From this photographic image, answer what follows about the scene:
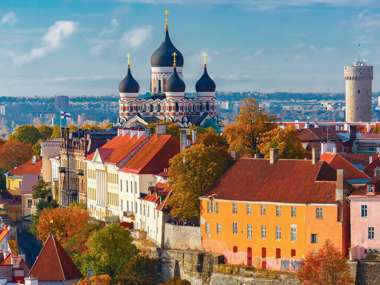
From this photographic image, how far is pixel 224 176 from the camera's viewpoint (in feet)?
289

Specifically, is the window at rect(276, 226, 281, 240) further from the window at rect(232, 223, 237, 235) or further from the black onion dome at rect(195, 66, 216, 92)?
the black onion dome at rect(195, 66, 216, 92)

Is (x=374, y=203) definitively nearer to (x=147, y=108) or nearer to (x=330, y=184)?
(x=330, y=184)

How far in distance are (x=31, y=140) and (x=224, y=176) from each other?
283 feet

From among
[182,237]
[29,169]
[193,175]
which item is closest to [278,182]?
[193,175]

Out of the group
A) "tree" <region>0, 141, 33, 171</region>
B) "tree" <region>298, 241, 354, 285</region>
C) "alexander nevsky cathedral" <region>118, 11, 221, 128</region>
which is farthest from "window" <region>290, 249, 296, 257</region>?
"alexander nevsky cathedral" <region>118, 11, 221, 128</region>

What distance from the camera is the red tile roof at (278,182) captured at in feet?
269

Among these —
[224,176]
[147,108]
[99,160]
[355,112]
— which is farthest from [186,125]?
[224,176]

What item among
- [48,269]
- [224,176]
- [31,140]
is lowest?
[48,269]

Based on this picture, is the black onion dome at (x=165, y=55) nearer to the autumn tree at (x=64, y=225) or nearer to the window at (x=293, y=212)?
the autumn tree at (x=64, y=225)

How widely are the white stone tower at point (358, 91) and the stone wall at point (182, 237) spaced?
9890 centimetres

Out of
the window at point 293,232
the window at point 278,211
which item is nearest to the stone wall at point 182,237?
the window at point 278,211

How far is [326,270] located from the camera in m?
75.6

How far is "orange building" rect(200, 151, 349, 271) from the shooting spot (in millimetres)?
80500

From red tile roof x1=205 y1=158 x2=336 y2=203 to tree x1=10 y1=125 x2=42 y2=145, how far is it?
84959 millimetres
